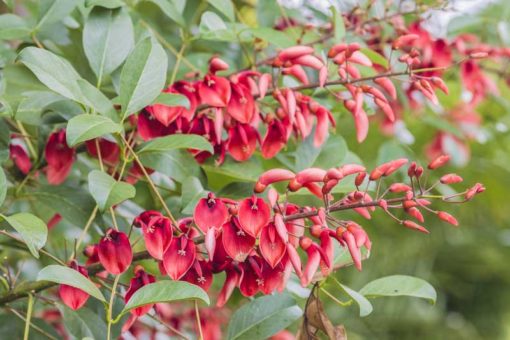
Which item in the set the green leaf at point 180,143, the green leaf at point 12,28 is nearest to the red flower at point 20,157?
the green leaf at point 12,28

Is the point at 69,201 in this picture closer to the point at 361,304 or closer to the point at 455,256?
the point at 361,304

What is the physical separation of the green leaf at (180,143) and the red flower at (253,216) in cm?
9

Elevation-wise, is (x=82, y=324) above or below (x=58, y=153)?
below

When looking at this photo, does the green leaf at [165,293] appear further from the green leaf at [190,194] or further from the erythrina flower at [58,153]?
the erythrina flower at [58,153]

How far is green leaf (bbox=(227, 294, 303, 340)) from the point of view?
A: 78 centimetres

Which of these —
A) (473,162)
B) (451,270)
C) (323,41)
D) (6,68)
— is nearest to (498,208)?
(451,270)

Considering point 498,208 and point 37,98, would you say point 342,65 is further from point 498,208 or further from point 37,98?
point 498,208

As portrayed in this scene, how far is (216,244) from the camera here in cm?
69

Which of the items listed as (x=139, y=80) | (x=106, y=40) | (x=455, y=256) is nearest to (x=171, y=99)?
(x=139, y=80)

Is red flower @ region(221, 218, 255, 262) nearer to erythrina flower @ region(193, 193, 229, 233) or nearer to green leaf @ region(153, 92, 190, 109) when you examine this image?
erythrina flower @ region(193, 193, 229, 233)

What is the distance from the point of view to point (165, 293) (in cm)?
65

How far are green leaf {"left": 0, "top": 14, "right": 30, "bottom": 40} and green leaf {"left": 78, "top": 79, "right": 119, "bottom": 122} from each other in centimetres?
17

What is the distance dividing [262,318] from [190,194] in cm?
14

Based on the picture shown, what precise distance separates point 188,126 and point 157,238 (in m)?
0.17
